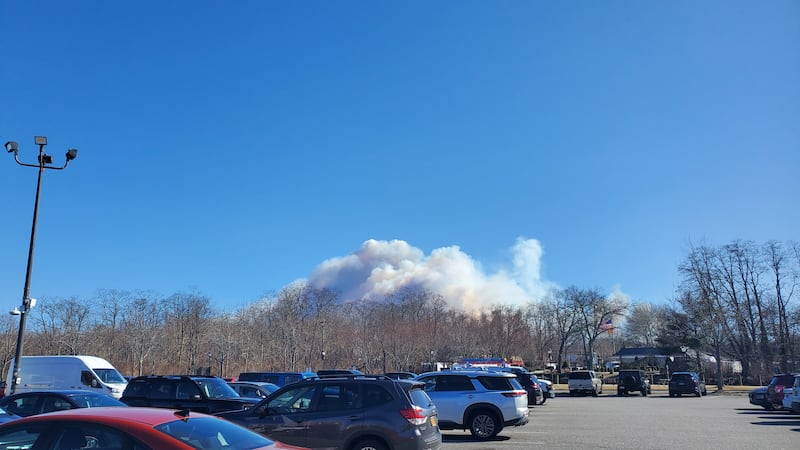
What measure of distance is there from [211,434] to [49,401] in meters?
8.68

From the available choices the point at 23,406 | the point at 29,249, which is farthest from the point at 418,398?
the point at 29,249

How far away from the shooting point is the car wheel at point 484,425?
14.7 m

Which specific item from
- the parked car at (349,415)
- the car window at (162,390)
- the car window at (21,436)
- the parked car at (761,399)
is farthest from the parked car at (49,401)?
the parked car at (761,399)

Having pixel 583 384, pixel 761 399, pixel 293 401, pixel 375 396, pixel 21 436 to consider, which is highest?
pixel 21 436

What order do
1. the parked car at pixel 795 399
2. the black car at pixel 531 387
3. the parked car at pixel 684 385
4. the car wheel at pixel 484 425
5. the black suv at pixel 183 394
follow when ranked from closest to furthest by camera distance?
1. the black suv at pixel 183 394
2. the car wheel at pixel 484 425
3. the parked car at pixel 795 399
4. the black car at pixel 531 387
5. the parked car at pixel 684 385

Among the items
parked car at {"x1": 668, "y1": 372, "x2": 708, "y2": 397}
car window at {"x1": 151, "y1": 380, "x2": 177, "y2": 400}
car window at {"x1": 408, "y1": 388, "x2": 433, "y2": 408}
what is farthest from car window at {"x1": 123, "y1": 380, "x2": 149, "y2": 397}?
parked car at {"x1": 668, "y1": 372, "x2": 708, "y2": 397}

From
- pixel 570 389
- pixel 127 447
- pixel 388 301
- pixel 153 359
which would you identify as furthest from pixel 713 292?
pixel 127 447

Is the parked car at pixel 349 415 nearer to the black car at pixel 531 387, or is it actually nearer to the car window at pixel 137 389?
the car window at pixel 137 389

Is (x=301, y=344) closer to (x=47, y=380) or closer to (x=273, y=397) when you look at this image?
(x=47, y=380)

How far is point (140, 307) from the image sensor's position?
62500 millimetres

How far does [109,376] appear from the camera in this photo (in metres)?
23.2

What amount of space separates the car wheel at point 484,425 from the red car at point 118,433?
10.8m

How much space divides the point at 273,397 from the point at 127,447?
18.7ft

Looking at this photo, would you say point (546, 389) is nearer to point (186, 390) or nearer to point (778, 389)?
point (778, 389)
